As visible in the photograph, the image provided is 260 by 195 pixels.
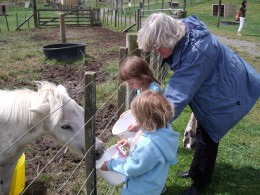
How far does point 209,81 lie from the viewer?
2.82m

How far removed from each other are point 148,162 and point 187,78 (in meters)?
0.81

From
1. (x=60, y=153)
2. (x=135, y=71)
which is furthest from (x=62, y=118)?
(x=60, y=153)

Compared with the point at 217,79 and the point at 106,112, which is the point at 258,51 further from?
the point at 217,79

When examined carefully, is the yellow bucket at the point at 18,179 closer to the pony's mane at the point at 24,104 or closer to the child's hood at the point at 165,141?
the pony's mane at the point at 24,104

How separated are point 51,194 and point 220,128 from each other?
196cm

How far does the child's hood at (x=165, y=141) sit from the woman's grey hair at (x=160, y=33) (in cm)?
73

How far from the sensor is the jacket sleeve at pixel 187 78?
2484mm

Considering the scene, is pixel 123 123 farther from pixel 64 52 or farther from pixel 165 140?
pixel 64 52

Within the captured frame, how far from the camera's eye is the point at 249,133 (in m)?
5.04

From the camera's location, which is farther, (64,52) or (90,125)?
(64,52)

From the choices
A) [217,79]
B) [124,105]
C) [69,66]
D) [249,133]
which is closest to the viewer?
[217,79]

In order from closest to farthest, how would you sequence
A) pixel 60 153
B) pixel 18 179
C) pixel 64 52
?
1. pixel 18 179
2. pixel 60 153
3. pixel 64 52

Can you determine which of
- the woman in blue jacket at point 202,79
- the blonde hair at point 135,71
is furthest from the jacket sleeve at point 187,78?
the blonde hair at point 135,71

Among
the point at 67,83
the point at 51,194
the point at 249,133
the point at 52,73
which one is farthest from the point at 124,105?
the point at 52,73
